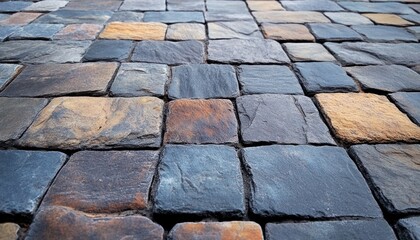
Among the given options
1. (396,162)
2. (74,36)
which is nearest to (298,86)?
(396,162)

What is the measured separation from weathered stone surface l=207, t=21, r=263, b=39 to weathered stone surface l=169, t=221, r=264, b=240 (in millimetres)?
1715

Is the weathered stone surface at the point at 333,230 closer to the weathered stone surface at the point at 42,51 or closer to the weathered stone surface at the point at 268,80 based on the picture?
the weathered stone surface at the point at 268,80

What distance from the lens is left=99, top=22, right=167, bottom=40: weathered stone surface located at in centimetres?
243

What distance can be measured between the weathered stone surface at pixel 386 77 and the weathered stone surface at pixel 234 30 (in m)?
0.82

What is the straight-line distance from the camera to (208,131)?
146cm

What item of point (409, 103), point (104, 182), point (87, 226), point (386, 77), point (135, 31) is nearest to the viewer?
point (87, 226)

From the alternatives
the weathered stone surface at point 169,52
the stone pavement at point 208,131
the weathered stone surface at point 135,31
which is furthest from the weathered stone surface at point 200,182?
the weathered stone surface at point 135,31

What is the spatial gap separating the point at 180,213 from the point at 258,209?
0.87ft

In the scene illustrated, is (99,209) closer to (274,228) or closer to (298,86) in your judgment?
(274,228)

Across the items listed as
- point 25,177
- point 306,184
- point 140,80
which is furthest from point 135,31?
point 306,184

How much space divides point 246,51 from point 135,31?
3.02 ft

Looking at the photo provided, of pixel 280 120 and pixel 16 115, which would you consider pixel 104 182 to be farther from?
pixel 280 120

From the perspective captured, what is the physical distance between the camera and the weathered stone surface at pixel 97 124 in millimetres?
1367

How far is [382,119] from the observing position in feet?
5.08
